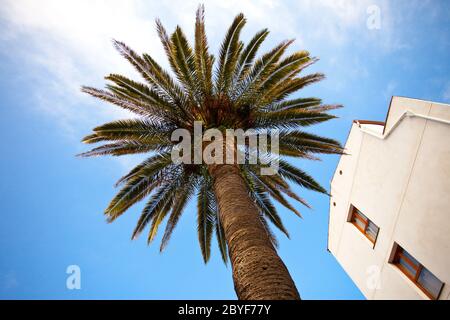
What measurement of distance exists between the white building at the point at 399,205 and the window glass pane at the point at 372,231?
36mm

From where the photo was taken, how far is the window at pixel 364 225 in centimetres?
1096

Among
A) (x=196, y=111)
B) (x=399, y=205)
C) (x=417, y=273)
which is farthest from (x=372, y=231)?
(x=196, y=111)

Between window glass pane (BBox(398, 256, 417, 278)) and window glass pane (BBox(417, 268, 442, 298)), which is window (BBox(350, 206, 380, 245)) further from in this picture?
window glass pane (BBox(417, 268, 442, 298))

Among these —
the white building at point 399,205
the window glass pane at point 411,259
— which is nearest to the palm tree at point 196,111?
the white building at point 399,205

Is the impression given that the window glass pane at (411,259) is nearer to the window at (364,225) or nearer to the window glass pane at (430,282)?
the window glass pane at (430,282)

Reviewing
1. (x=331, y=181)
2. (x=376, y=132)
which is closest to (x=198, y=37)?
(x=376, y=132)

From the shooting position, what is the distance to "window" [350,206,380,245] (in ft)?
36.0

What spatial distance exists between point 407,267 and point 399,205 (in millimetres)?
1867

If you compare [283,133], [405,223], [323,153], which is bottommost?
[405,223]

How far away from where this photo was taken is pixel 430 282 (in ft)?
26.9

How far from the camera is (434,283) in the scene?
8070 millimetres

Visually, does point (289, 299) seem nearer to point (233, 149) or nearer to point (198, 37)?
point (233, 149)

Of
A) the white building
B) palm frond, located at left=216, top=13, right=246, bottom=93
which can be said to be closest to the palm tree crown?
palm frond, located at left=216, top=13, right=246, bottom=93
